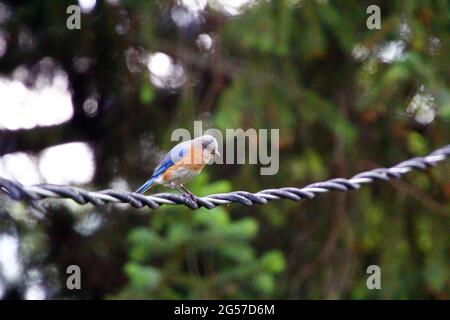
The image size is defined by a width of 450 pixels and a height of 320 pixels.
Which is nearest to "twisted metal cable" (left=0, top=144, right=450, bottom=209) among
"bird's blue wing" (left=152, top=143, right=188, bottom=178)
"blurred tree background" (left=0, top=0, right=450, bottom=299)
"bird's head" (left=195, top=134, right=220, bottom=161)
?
"bird's head" (left=195, top=134, right=220, bottom=161)

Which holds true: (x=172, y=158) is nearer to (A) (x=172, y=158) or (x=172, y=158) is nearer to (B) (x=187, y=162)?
(A) (x=172, y=158)

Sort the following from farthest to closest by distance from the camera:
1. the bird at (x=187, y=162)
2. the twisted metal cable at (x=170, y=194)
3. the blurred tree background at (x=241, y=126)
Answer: the blurred tree background at (x=241, y=126)
the bird at (x=187, y=162)
the twisted metal cable at (x=170, y=194)

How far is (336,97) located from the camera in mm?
7973

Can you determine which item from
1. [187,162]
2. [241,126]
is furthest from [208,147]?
[241,126]

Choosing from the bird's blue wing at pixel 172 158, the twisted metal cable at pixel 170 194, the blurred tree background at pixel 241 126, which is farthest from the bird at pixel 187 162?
the blurred tree background at pixel 241 126

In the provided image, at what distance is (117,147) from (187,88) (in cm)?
102

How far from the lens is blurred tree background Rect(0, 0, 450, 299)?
22.9 feet

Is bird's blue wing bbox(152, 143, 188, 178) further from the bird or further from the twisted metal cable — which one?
the twisted metal cable

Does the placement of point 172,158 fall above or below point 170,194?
above

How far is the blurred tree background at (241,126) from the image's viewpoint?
274 inches

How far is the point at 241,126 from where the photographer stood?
7.00 m

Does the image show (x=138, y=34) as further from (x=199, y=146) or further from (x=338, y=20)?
(x=199, y=146)

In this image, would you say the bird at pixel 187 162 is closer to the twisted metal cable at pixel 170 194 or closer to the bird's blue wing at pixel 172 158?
the bird's blue wing at pixel 172 158

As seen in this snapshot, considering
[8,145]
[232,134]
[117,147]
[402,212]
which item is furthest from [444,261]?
[8,145]
